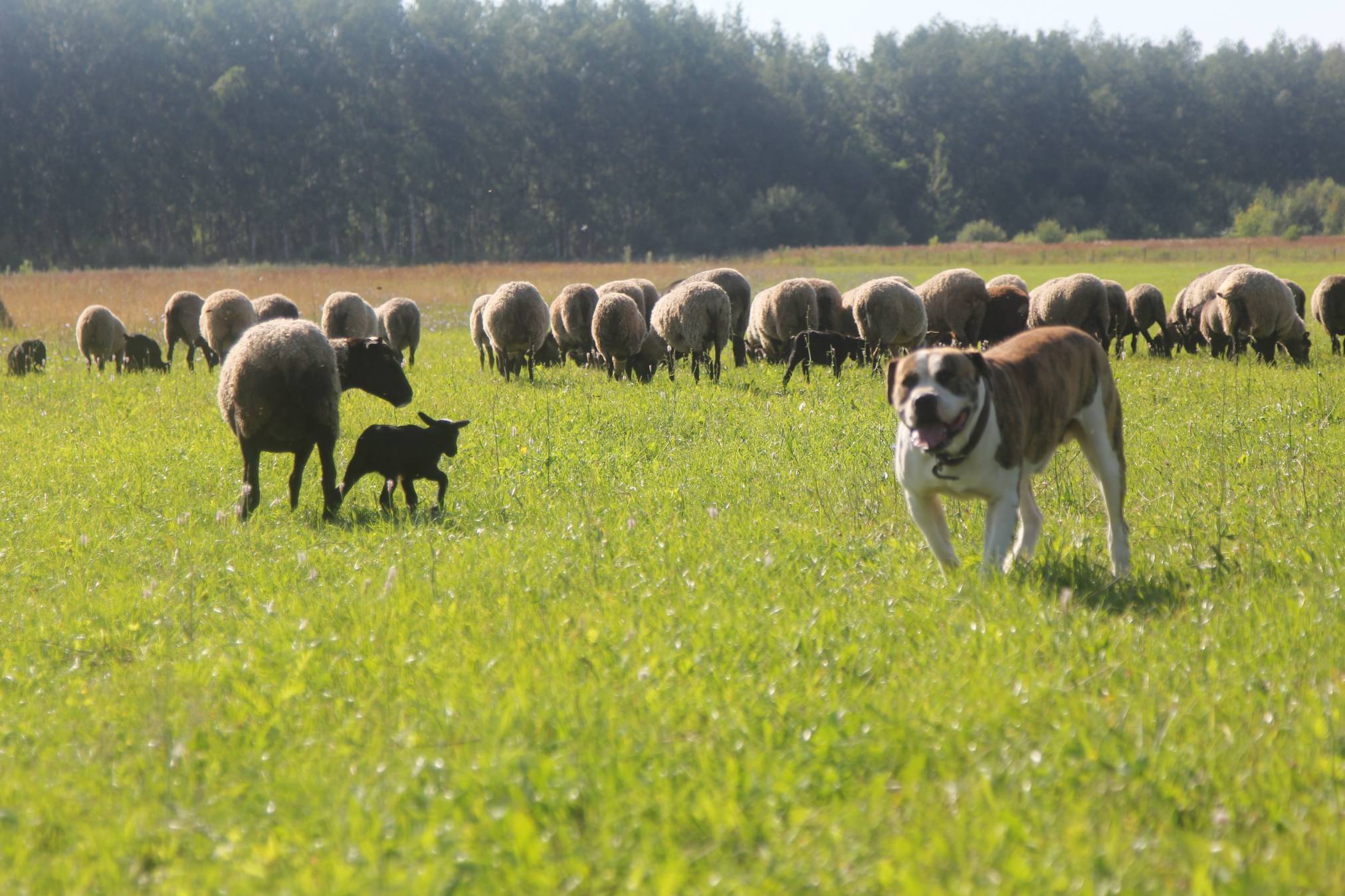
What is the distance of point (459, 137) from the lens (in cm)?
8781

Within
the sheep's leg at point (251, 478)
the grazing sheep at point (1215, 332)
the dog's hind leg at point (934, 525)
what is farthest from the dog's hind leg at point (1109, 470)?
the grazing sheep at point (1215, 332)

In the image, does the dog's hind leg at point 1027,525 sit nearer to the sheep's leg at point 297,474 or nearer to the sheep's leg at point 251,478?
the sheep's leg at point 297,474

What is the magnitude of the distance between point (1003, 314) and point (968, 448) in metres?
14.3

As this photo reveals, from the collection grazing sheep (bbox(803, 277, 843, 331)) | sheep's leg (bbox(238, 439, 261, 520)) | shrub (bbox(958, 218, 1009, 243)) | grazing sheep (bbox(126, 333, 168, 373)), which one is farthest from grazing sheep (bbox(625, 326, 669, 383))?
shrub (bbox(958, 218, 1009, 243))

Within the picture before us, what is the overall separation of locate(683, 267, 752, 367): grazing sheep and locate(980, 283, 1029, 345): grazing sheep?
3.75m

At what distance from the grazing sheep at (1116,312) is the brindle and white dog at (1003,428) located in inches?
532

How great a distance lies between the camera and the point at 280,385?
26.0 feet

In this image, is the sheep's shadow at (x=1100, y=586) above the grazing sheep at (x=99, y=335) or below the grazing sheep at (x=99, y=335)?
below

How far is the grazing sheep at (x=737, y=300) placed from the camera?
61.6 feet

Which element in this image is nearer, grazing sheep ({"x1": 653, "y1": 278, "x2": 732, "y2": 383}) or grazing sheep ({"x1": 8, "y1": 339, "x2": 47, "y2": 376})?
grazing sheep ({"x1": 653, "y1": 278, "x2": 732, "y2": 383})

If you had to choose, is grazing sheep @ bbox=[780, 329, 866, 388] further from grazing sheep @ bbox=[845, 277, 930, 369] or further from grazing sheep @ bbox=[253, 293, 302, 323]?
grazing sheep @ bbox=[253, 293, 302, 323]

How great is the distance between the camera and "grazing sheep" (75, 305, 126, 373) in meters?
19.1

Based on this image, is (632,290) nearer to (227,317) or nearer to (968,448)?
(227,317)

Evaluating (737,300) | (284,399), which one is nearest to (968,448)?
(284,399)
